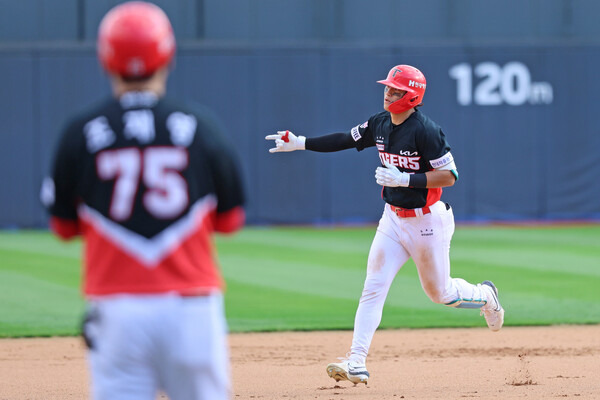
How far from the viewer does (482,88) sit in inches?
826

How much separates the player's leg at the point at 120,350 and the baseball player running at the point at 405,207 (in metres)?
3.55

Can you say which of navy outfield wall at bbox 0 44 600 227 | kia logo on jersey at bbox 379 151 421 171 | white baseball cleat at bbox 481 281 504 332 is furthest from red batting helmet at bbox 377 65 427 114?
navy outfield wall at bbox 0 44 600 227

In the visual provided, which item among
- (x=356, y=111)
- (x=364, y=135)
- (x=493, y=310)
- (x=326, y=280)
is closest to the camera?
(x=364, y=135)

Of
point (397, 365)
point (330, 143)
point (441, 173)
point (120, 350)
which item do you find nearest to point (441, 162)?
point (441, 173)

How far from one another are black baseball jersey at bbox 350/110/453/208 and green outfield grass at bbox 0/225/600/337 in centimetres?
310

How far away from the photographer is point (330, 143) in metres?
7.30

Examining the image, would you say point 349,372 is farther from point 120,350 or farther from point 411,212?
point 120,350

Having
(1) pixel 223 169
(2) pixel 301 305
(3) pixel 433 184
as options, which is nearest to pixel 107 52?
(1) pixel 223 169

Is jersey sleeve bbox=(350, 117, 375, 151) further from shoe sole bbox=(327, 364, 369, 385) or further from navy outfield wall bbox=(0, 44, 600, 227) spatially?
navy outfield wall bbox=(0, 44, 600, 227)

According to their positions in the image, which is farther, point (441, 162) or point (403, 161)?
point (403, 161)

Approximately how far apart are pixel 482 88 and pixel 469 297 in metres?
14.3

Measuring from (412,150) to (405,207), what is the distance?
1.34 feet

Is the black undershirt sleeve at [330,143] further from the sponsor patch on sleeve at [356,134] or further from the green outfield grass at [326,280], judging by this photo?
the green outfield grass at [326,280]

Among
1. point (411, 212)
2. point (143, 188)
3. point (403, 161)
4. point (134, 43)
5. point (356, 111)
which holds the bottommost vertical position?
point (356, 111)
